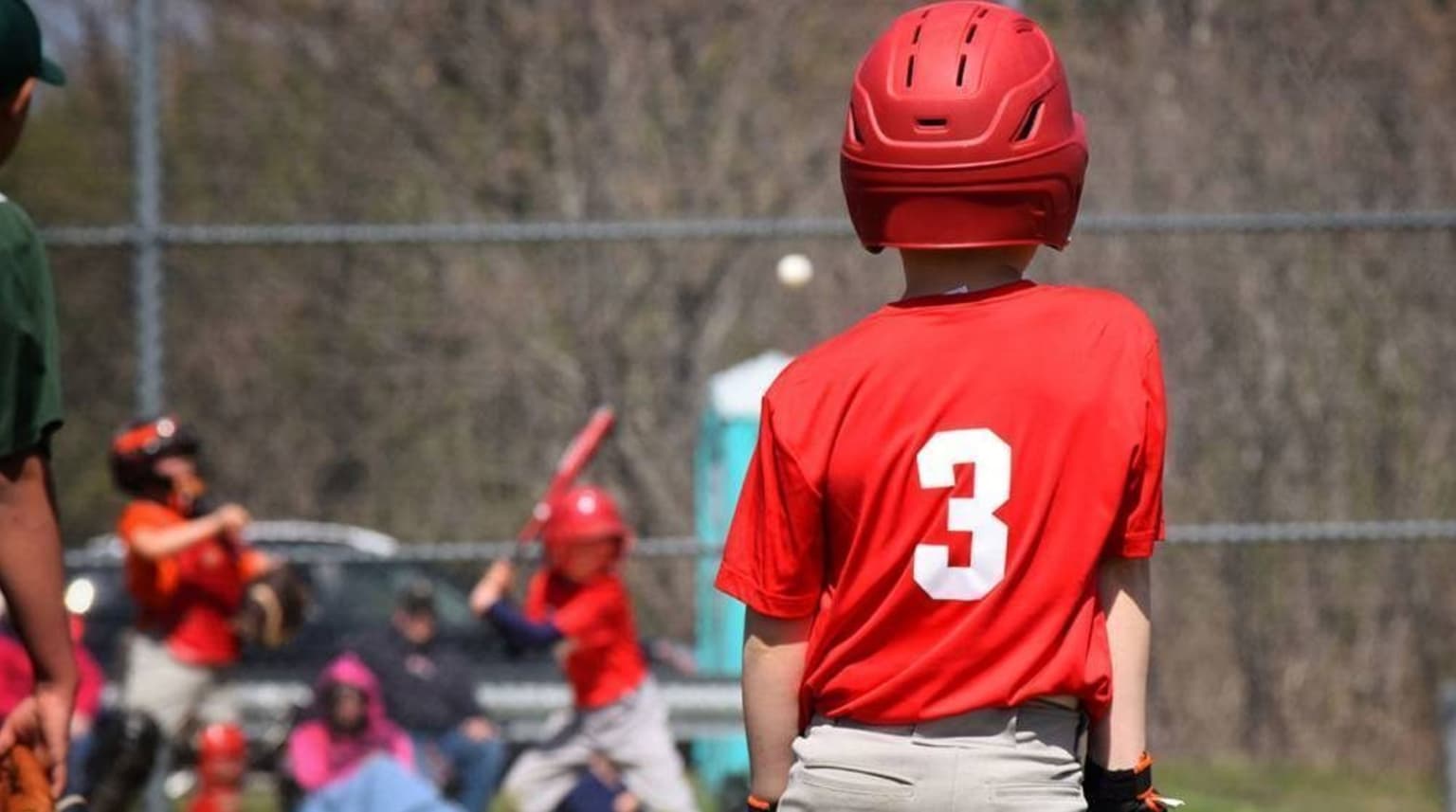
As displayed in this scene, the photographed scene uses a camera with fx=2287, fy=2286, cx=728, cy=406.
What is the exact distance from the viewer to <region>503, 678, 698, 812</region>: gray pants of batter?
813 centimetres

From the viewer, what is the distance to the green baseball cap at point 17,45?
341 cm

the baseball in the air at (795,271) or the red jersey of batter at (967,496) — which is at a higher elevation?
the baseball in the air at (795,271)

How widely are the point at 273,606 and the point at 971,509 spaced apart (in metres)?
5.77

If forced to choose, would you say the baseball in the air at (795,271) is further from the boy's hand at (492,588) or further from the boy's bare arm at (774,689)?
A: the boy's bare arm at (774,689)

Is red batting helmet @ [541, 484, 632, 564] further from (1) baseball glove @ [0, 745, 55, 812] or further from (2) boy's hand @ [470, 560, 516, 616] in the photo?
(1) baseball glove @ [0, 745, 55, 812]

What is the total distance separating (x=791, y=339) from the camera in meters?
8.22

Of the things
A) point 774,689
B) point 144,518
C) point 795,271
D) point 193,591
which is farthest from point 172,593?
point 774,689

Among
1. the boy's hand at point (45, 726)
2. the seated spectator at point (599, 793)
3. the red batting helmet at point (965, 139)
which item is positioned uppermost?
the red batting helmet at point (965, 139)

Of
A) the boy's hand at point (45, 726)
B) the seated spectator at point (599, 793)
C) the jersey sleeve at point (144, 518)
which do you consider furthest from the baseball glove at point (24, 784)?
the seated spectator at point (599, 793)

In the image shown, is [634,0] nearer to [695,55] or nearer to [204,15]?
[695,55]

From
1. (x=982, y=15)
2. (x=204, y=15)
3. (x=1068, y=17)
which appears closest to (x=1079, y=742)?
(x=982, y=15)

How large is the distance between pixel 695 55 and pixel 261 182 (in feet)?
5.54

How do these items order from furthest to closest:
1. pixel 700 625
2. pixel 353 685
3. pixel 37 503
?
1. pixel 700 625
2. pixel 353 685
3. pixel 37 503

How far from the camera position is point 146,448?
7.54 m
